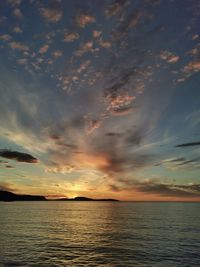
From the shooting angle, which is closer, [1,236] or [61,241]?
[61,241]

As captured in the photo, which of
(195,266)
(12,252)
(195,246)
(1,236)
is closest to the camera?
(195,266)

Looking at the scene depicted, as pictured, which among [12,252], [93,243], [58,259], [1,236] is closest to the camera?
[58,259]

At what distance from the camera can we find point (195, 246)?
4875cm

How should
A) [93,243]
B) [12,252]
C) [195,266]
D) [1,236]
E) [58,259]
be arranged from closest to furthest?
1. [195,266]
2. [58,259]
3. [12,252]
4. [93,243]
5. [1,236]

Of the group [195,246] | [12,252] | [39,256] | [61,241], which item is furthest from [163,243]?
[12,252]

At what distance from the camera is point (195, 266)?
35.4 meters

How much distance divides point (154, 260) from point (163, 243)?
555 inches

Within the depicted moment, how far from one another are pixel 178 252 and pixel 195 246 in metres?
7.19

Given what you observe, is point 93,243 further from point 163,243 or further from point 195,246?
point 195,246

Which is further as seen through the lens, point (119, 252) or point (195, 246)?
point (195, 246)

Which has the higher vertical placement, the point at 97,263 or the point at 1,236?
the point at 1,236

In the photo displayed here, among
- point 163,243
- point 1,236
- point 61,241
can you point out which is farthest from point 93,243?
point 1,236

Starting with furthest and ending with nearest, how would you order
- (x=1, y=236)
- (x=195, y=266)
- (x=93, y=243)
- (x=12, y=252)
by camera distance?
(x=1, y=236), (x=93, y=243), (x=12, y=252), (x=195, y=266)

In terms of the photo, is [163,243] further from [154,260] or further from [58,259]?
[58,259]
